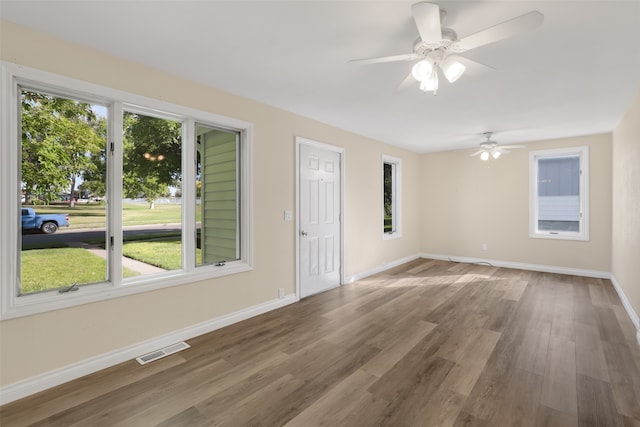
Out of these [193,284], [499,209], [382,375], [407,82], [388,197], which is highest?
[407,82]

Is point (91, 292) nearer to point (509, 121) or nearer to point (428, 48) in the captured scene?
point (428, 48)

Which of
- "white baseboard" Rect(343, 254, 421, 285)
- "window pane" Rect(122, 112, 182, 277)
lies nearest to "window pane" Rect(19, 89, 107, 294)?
"window pane" Rect(122, 112, 182, 277)

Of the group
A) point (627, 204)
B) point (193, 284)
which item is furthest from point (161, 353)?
point (627, 204)

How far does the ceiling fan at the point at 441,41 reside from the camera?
155cm

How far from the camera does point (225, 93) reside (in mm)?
3283

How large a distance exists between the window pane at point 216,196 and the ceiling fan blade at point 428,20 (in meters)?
2.34

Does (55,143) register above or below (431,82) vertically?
below

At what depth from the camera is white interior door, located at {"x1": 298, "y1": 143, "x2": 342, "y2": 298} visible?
4.21m

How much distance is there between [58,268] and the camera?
237 centimetres

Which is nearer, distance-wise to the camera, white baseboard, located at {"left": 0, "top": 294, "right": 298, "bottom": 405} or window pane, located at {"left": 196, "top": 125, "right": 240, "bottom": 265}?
white baseboard, located at {"left": 0, "top": 294, "right": 298, "bottom": 405}

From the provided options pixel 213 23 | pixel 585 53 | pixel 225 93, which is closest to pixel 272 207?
pixel 225 93

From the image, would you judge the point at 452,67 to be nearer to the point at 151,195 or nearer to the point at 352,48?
the point at 352,48

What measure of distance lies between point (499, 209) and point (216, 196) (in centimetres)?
557

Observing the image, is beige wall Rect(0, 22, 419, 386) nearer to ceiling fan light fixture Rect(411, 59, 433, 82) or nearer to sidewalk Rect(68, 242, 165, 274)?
sidewalk Rect(68, 242, 165, 274)
